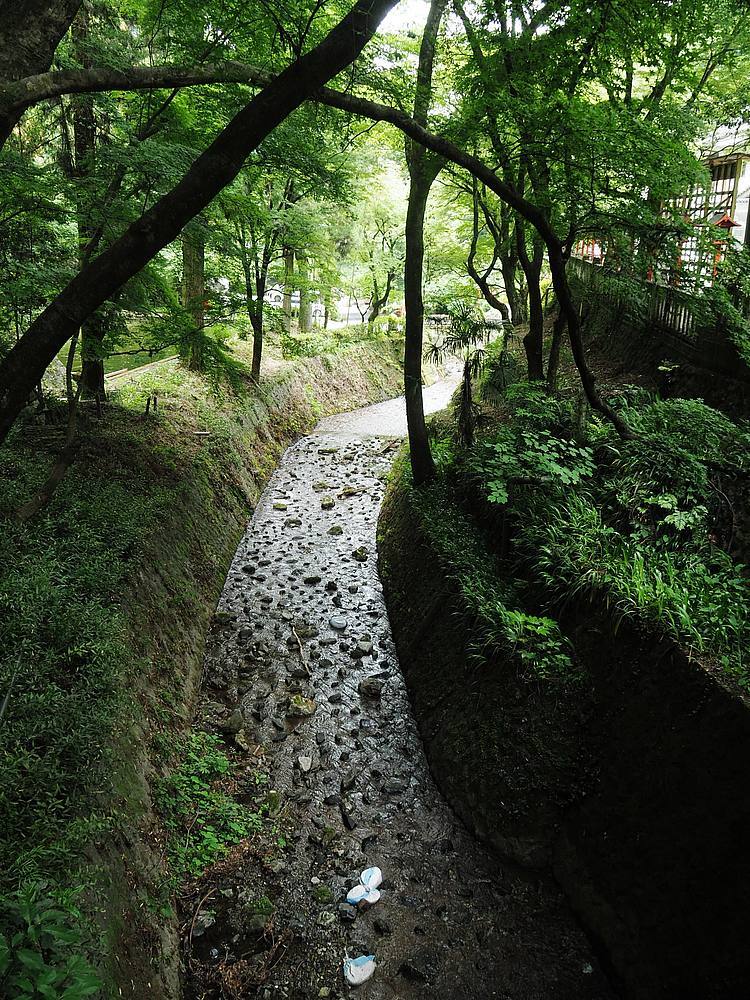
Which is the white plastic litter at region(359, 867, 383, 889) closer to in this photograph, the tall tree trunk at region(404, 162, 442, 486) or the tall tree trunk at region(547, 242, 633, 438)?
the tall tree trunk at region(547, 242, 633, 438)

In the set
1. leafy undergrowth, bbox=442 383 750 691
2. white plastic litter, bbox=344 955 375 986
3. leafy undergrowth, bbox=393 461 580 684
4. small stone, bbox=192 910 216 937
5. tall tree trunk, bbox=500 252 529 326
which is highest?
tall tree trunk, bbox=500 252 529 326

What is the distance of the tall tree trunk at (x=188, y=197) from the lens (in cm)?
368

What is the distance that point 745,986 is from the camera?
3.28m

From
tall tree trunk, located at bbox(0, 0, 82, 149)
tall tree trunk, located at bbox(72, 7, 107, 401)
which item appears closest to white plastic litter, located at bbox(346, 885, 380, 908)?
tall tree trunk, located at bbox(0, 0, 82, 149)

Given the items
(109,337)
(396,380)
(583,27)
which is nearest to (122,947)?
(109,337)

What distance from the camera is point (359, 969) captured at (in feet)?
13.1

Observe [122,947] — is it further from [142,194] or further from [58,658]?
[142,194]

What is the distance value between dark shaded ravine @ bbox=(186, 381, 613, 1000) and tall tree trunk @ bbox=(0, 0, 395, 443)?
420cm

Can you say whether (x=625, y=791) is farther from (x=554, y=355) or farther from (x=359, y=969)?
(x=554, y=355)

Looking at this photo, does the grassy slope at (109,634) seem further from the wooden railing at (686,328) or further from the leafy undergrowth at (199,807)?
the wooden railing at (686,328)

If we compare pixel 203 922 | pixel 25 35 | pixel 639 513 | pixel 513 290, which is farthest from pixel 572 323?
pixel 513 290

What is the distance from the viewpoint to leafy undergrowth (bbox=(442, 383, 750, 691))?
4625mm

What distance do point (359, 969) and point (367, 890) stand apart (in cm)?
57

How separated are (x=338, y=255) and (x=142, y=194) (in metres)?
16.2
